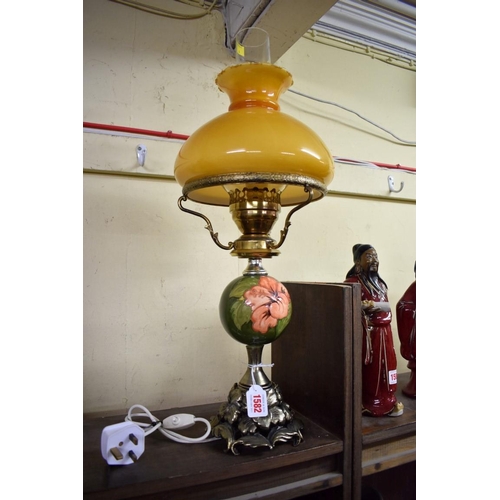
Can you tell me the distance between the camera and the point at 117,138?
0.92m

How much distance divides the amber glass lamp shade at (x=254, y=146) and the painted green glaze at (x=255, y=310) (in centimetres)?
19

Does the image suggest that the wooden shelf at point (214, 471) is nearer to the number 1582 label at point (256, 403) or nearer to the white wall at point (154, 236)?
the number 1582 label at point (256, 403)

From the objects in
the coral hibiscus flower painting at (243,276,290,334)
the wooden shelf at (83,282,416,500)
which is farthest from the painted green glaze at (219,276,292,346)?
the wooden shelf at (83,282,416,500)

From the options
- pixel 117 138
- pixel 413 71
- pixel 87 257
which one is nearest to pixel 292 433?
pixel 87 257

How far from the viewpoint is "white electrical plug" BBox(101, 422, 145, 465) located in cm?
58

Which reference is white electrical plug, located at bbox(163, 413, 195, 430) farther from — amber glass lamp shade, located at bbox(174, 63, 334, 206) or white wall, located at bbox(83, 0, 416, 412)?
amber glass lamp shade, located at bbox(174, 63, 334, 206)

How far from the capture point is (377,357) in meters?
0.82

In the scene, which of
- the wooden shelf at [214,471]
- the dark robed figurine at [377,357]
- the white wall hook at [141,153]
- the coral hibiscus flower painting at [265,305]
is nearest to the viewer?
the wooden shelf at [214,471]

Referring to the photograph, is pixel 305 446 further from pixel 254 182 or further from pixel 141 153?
pixel 141 153

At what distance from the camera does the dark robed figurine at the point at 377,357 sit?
81 centimetres

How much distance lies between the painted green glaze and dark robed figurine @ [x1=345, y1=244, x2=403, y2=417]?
25cm

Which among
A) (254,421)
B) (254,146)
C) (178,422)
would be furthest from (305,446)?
(254,146)

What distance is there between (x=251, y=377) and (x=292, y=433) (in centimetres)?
12

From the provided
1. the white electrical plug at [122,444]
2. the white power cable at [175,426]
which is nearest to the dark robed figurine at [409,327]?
the white power cable at [175,426]
